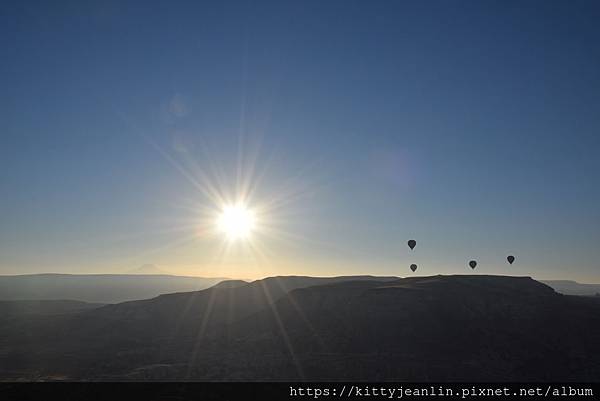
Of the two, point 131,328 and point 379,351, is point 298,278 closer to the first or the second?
point 131,328

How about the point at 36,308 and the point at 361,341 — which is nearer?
the point at 361,341

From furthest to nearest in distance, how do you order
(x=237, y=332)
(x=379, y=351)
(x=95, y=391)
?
(x=237, y=332) → (x=379, y=351) → (x=95, y=391)

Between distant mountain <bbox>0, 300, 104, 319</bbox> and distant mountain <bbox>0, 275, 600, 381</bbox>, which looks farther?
distant mountain <bbox>0, 300, 104, 319</bbox>

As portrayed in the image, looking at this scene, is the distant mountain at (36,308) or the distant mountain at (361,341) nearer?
the distant mountain at (361,341)

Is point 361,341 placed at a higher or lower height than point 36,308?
lower

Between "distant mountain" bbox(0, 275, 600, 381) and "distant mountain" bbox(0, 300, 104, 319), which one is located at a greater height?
"distant mountain" bbox(0, 300, 104, 319)

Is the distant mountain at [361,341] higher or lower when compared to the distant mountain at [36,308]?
lower

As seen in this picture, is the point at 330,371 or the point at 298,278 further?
the point at 298,278

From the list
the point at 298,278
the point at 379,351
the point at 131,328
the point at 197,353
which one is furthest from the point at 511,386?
the point at 298,278
